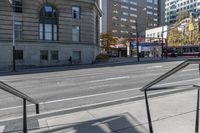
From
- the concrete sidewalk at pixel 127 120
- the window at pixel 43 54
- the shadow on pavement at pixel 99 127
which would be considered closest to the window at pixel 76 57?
the window at pixel 43 54

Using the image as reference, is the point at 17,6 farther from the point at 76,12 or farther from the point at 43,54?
the point at 76,12

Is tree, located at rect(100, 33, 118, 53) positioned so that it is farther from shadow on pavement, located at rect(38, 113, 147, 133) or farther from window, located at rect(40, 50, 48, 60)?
shadow on pavement, located at rect(38, 113, 147, 133)

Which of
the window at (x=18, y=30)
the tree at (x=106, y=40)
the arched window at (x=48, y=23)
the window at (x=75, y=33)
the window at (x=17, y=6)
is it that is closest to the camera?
the window at (x=17, y=6)

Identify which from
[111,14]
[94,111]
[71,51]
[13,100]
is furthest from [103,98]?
[111,14]

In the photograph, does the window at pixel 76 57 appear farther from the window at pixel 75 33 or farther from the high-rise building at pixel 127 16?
the high-rise building at pixel 127 16

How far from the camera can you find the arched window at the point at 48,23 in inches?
1539

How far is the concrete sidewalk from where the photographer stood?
583cm

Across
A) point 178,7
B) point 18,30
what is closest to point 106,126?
point 18,30

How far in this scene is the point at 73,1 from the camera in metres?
41.8

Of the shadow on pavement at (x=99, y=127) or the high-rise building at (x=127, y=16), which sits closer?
the shadow on pavement at (x=99, y=127)

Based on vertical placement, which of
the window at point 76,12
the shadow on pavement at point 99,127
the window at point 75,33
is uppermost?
the window at point 76,12

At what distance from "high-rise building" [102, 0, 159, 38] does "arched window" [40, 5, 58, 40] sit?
8735cm

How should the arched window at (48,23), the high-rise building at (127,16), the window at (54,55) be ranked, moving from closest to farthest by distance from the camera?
the arched window at (48,23) < the window at (54,55) < the high-rise building at (127,16)

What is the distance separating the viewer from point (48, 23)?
39.6 meters
